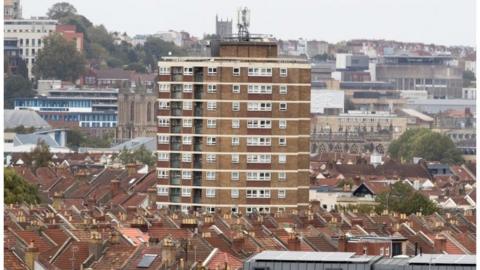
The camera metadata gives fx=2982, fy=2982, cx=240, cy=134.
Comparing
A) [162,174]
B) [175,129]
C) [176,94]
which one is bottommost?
[162,174]

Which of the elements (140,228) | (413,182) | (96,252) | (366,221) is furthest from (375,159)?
(96,252)

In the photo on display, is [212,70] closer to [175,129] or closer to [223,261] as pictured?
[175,129]

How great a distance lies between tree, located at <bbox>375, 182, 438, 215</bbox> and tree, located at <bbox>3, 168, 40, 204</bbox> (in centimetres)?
963

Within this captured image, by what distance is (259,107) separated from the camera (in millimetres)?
87625

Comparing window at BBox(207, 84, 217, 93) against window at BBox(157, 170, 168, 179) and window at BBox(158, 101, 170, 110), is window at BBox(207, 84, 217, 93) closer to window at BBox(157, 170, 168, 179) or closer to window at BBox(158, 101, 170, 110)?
window at BBox(158, 101, 170, 110)

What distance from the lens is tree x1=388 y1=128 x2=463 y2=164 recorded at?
530 feet

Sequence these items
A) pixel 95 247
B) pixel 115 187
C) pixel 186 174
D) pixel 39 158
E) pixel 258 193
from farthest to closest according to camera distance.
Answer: pixel 39 158, pixel 115 187, pixel 186 174, pixel 258 193, pixel 95 247

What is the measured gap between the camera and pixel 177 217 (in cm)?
6181

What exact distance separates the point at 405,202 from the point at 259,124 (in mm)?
5430

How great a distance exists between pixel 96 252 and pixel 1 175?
26.3 m

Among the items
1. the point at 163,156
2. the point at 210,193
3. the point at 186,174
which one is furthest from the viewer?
the point at 163,156

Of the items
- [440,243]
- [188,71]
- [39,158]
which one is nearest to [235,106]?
[188,71]

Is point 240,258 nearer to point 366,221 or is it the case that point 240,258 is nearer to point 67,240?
point 67,240

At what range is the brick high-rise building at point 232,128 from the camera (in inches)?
3386
